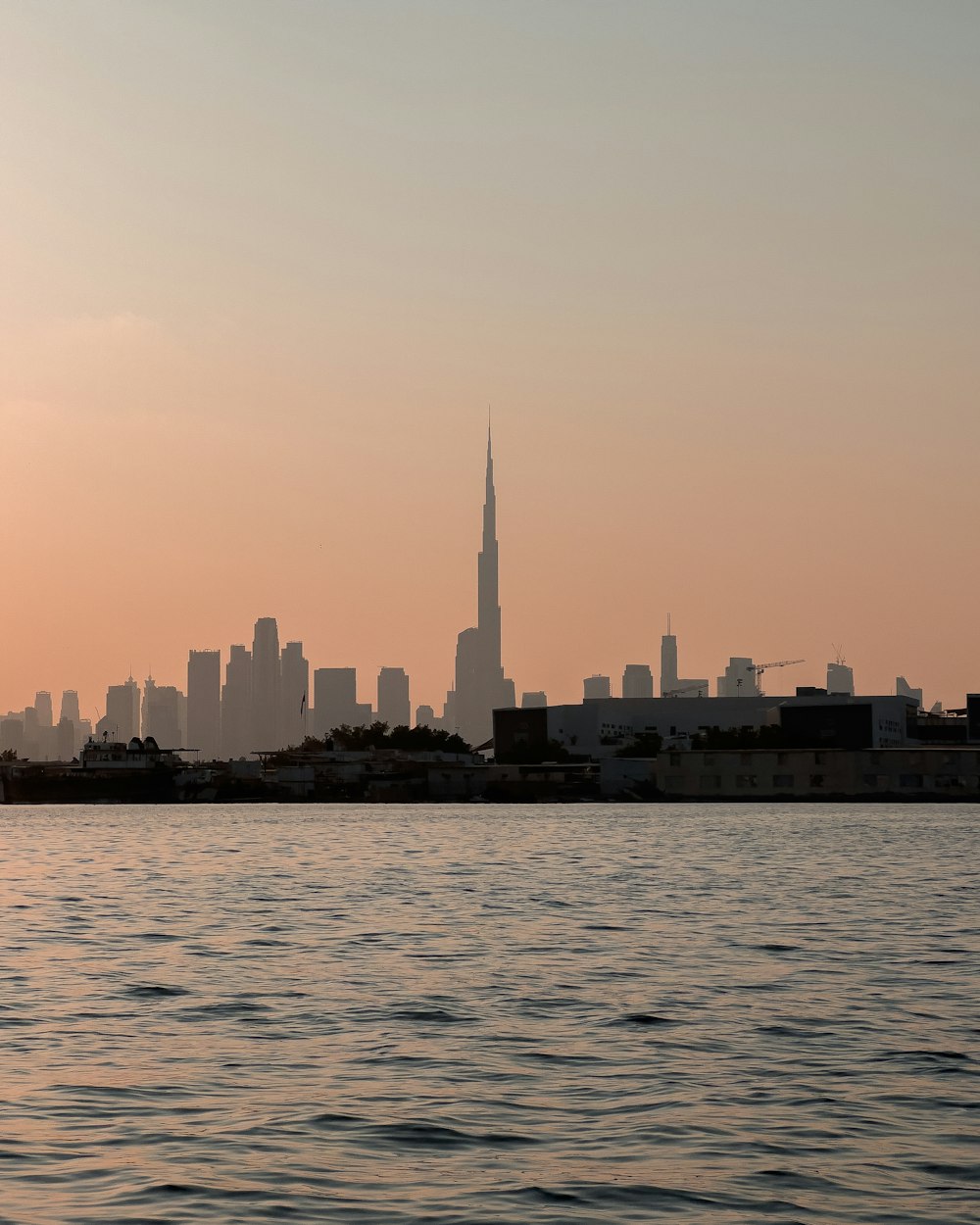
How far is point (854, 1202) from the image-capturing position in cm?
2009

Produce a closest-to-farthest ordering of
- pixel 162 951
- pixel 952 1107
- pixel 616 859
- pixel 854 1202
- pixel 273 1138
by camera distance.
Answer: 1. pixel 854 1202
2. pixel 273 1138
3. pixel 952 1107
4. pixel 162 951
5. pixel 616 859

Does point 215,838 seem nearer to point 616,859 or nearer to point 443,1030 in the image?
point 616,859

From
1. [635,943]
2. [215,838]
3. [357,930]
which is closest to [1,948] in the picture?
[357,930]

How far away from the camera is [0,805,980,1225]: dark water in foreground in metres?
20.8

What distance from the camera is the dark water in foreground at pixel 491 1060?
20781 millimetres

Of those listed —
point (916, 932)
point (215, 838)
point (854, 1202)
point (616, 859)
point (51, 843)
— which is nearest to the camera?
point (854, 1202)

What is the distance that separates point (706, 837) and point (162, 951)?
97143 millimetres

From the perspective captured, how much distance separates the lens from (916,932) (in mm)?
54062

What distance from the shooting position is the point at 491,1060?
98.9 ft

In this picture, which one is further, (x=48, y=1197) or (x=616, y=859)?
(x=616, y=859)

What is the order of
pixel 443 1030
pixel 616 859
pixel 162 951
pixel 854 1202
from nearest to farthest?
pixel 854 1202 < pixel 443 1030 < pixel 162 951 < pixel 616 859

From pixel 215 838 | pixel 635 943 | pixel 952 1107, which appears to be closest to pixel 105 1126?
pixel 952 1107

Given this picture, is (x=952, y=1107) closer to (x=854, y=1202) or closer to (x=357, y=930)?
(x=854, y=1202)

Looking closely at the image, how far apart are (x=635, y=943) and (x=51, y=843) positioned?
317ft
